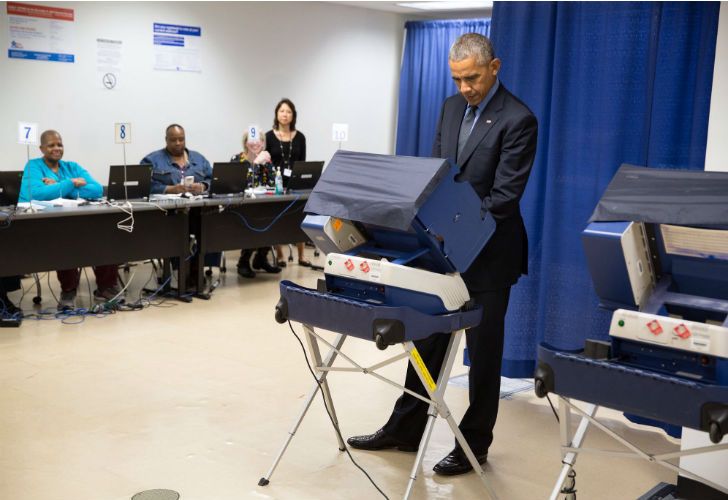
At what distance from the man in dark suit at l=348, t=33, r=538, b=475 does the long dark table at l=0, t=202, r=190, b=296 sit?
2.93 meters

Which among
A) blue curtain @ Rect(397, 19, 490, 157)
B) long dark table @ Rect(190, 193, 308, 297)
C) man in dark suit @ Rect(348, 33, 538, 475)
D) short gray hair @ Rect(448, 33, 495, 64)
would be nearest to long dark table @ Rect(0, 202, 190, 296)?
long dark table @ Rect(190, 193, 308, 297)

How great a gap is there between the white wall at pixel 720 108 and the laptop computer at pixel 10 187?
386 centimetres

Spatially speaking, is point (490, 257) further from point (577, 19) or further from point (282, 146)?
point (282, 146)

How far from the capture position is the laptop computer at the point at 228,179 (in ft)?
21.2

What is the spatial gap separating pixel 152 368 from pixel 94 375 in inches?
12.0

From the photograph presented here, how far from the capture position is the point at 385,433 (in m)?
3.59

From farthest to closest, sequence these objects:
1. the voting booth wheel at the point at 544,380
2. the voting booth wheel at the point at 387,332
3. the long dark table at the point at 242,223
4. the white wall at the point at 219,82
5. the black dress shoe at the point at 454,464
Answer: the white wall at the point at 219,82 < the long dark table at the point at 242,223 < the black dress shoe at the point at 454,464 < the voting booth wheel at the point at 387,332 < the voting booth wheel at the point at 544,380

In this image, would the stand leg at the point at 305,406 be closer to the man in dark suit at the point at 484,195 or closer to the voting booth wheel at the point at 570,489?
the man in dark suit at the point at 484,195

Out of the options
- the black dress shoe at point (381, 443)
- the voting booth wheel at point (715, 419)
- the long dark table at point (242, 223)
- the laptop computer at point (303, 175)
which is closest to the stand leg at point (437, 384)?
the black dress shoe at point (381, 443)

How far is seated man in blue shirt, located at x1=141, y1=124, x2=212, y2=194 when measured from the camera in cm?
649

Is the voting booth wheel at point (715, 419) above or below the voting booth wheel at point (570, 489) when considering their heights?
above

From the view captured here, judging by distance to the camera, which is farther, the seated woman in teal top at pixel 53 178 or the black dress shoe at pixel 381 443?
the seated woman in teal top at pixel 53 178

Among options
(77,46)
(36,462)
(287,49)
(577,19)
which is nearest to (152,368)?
(36,462)

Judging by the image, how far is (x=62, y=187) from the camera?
5.89m
